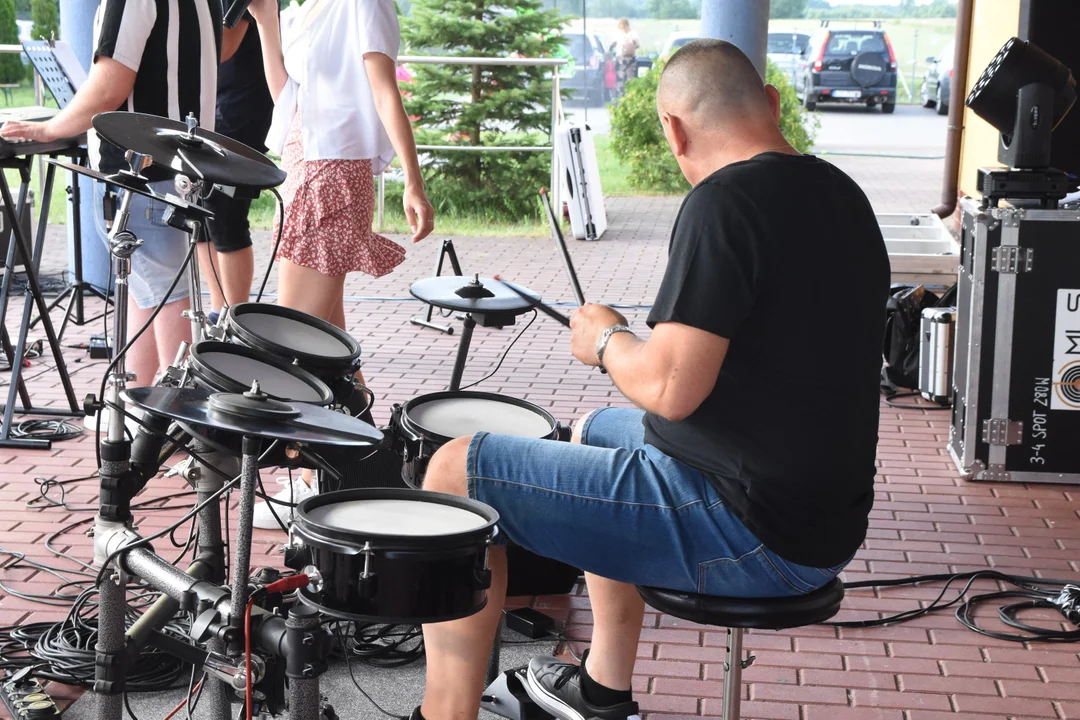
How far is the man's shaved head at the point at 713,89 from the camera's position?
87.7 inches

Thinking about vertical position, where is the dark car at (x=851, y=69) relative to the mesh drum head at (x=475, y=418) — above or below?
above

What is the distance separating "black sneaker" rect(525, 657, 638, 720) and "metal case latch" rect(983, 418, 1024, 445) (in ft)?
7.80

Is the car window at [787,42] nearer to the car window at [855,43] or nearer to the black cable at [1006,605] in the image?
the car window at [855,43]

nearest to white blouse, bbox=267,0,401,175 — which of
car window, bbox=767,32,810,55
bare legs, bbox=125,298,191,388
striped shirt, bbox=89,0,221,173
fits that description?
striped shirt, bbox=89,0,221,173

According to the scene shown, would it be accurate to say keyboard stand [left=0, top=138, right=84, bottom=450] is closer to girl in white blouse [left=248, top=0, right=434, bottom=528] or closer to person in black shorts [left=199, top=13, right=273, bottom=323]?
person in black shorts [left=199, top=13, right=273, bottom=323]

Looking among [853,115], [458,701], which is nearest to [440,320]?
[458,701]

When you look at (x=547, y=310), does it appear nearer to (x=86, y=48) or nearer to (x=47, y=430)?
(x=47, y=430)

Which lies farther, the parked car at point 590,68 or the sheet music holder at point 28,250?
the parked car at point 590,68

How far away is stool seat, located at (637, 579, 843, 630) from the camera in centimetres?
213

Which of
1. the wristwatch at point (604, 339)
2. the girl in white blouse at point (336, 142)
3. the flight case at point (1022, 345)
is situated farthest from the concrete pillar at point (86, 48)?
the wristwatch at point (604, 339)

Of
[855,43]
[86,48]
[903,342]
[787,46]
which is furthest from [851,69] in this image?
[903,342]

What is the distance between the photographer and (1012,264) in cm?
437

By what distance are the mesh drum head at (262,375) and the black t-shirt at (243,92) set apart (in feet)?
9.30

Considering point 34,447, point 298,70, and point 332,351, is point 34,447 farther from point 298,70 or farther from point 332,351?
point 332,351
